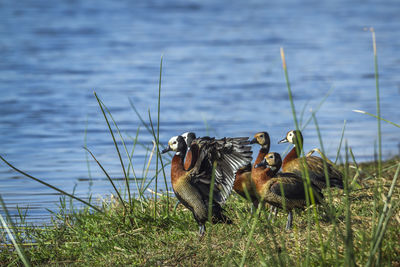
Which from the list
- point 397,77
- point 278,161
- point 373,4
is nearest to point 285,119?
point 397,77

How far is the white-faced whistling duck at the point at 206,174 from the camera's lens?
16.9 feet

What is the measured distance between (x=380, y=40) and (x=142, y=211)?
18254 mm

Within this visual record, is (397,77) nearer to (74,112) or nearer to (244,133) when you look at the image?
(244,133)

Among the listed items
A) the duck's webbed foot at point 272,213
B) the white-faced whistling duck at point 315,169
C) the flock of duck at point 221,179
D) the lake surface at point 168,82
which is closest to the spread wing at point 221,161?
the flock of duck at point 221,179

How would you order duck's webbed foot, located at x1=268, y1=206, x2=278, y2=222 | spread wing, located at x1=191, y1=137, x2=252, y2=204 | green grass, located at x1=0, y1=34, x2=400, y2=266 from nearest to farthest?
green grass, located at x1=0, y1=34, x2=400, y2=266 → spread wing, located at x1=191, y1=137, x2=252, y2=204 → duck's webbed foot, located at x1=268, y1=206, x2=278, y2=222

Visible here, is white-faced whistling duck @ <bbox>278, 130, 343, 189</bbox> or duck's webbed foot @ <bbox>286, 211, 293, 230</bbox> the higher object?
white-faced whistling duck @ <bbox>278, 130, 343, 189</bbox>

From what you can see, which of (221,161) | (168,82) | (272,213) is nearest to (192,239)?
(221,161)

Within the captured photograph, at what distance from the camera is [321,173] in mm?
6117

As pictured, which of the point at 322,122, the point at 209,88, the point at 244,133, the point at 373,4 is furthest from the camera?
the point at 373,4

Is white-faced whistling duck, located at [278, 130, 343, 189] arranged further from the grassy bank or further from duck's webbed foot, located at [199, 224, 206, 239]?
duck's webbed foot, located at [199, 224, 206, 239]

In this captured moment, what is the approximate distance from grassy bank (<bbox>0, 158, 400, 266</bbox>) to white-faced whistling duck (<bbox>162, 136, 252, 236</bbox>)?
20cm

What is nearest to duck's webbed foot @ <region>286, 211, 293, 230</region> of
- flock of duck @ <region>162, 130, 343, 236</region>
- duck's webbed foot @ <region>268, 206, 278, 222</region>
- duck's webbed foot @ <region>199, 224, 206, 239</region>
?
flock of duck @ <region>162, 130, 343, 236</region>

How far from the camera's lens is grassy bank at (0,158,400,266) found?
430 centimetres

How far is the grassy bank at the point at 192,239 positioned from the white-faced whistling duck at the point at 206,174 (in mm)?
204
